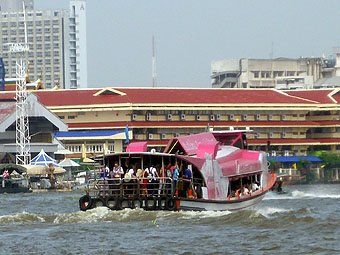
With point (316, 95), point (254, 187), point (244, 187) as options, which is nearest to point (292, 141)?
point (316, 95)

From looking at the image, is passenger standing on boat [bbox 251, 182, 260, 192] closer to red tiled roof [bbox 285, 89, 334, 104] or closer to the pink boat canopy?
the pink boat canopy

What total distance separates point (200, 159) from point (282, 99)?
94.4 meters

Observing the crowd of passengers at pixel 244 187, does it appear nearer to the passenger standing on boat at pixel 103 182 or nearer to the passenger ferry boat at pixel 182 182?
the passenger ferry boat at pixel 182 182

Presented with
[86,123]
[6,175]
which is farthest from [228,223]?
[86,123]

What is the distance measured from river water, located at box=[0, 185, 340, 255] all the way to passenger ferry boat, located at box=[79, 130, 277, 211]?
0.72 meters

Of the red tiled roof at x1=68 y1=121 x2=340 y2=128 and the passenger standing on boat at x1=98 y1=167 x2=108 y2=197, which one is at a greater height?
the red tiled roof at x1=68 y1=121 x2=340 y2=128

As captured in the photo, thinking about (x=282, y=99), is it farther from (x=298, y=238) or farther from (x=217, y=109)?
(x=298, y=238)

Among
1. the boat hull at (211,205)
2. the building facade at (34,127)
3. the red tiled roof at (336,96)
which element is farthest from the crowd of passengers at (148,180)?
the red tiled roof at (336,96)

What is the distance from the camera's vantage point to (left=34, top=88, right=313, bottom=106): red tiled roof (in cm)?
13238

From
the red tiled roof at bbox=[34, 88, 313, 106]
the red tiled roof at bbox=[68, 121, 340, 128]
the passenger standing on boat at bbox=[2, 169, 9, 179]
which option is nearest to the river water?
the passenger standing on boat at bbox=[2, 169, 9, 179]

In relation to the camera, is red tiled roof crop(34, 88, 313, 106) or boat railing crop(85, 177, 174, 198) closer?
boat railing crop(85, 177, 174, 198)

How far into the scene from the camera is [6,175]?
86812 mm

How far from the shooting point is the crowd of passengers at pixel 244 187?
45719mm

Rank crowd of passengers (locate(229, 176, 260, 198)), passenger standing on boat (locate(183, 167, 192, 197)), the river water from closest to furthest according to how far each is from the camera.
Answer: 1. the river water
2. passenger standing on boat (locate(183, 167, 192, 197))
3. crowd of passengers (locate(229, 176, 260, 198))
